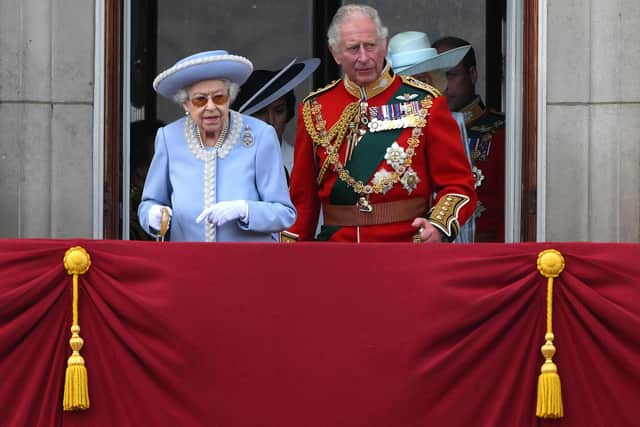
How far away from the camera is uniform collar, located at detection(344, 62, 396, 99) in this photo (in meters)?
6.99

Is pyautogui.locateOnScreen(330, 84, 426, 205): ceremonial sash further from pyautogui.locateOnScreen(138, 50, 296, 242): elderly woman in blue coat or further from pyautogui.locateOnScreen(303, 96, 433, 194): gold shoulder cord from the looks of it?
pyautogui.locateOnScreen(138, 50, 296, 242): elderly woman in blue coat

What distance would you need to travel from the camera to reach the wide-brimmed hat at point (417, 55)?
8.00 m

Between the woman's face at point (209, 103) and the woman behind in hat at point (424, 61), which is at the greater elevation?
the woman behind in hat at point (424, 61)

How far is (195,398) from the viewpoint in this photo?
5867 mm

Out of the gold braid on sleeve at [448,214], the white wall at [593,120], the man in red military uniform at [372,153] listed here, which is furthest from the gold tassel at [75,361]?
the white wall at [593,120]

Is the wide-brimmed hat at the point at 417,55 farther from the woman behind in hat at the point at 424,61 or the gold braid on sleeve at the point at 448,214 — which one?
the gold braid on sleeve at the point at 448,214

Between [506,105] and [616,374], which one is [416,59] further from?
[616,374]

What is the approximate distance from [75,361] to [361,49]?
1.76 meters

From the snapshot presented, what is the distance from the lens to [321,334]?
5.91 metres

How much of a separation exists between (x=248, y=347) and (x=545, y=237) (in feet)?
7.91

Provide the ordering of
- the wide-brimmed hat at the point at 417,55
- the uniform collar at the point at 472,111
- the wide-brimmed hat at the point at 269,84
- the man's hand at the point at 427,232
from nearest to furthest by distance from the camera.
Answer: the man's hand at the point at 427,232 < the wide-brimmed hat at the point at 417,55 < the uniform collar at the point at 472,111 < the wide-brimmed hat at the point at 269,84

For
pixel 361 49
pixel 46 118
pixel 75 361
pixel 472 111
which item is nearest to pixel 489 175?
pixel 472 111

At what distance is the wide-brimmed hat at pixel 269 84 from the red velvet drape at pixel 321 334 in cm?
279

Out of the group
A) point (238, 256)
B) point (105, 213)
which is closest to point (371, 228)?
point (238, 256)
